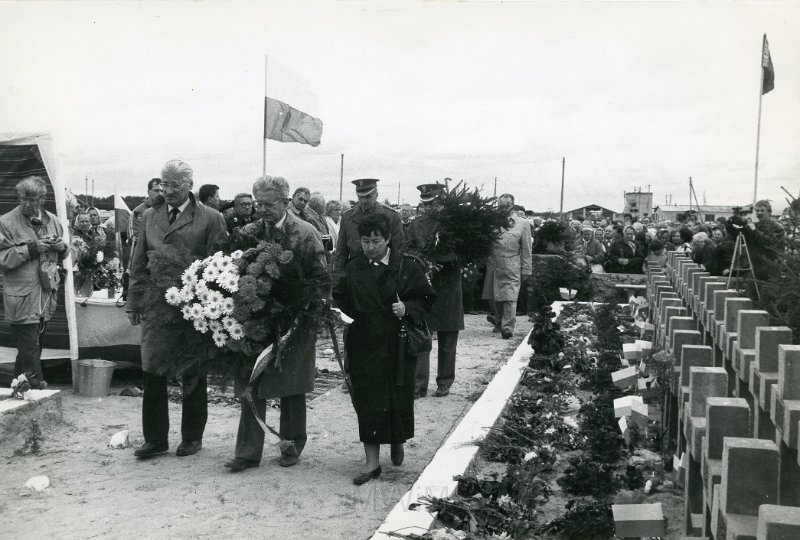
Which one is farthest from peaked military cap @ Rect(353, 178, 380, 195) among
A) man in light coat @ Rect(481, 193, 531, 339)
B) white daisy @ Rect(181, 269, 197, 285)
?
man in light coat @ Rect(481, 193, 531, 339)

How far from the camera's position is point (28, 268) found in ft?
25.5

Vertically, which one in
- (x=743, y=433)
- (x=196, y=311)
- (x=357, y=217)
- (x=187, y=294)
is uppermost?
(x=357, y=217)

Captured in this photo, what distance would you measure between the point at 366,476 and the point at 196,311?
5.22 ft

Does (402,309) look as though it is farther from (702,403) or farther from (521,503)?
(702,403)

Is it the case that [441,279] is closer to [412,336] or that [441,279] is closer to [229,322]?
[412,336]

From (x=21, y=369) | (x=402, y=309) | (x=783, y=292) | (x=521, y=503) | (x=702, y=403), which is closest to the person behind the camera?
(x=702, y=403)

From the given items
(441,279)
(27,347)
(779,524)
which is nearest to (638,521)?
(779,524)

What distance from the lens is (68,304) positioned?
840 centimetres

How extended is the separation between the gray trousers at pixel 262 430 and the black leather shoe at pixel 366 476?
25.1 inches

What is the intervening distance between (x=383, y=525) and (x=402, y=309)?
1543mm

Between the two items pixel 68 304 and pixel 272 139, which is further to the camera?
pixel 272 139

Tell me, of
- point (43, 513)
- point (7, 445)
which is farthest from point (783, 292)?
point (7, 445)

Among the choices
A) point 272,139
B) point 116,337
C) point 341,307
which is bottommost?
point 116,337

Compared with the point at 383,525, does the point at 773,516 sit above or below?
above
